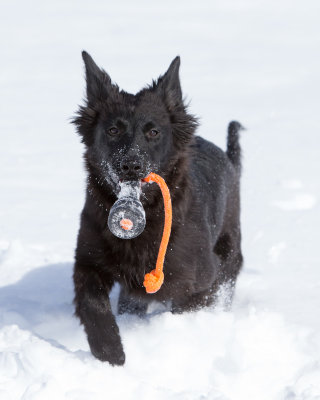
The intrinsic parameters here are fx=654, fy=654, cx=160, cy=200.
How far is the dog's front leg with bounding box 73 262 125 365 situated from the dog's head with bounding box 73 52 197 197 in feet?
1.92

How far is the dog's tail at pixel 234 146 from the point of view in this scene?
20.3 feet

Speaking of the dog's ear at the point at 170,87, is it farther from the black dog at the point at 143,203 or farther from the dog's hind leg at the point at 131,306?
the dog's hind leg at the point at 131,306

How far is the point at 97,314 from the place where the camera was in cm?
391

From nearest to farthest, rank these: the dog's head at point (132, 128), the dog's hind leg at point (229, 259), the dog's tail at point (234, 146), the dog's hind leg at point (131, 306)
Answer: the dog's head at point (132, 128) < the dog's hind leg at point (131, 306) < the dog's hind leg at point (229, 259) < the dog's tail at point (234, 146)

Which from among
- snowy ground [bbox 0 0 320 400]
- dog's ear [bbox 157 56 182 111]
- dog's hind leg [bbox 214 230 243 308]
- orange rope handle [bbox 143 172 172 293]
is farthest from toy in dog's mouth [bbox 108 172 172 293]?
dog's hind leg [bbox 214 230 243 308]

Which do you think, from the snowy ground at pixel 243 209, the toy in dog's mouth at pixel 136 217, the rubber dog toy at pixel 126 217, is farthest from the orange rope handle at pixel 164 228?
the snowy ground at pixel 243 209

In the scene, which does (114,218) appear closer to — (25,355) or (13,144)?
(25,355)

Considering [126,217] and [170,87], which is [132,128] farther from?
[126,217]

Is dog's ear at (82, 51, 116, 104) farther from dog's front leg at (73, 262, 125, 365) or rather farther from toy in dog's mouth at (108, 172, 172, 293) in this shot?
dog's front leg at (73, 262, 125, 365)

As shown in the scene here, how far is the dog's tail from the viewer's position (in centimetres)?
620

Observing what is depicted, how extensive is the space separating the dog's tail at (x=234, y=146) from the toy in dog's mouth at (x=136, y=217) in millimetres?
2379

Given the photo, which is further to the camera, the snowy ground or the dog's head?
the dog's head

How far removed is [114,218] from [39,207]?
428 cm

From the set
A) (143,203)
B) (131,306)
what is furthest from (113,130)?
(131,306)
